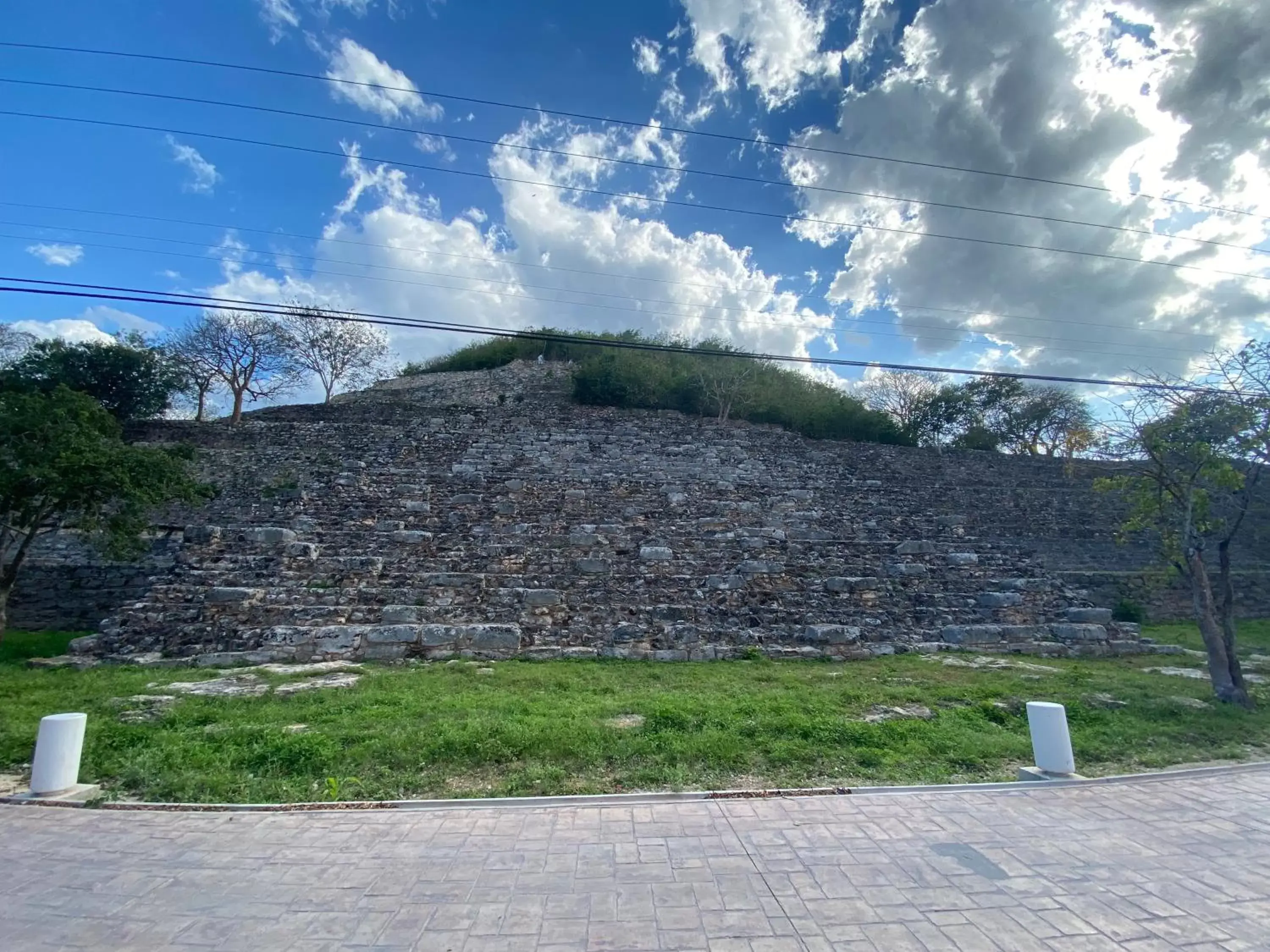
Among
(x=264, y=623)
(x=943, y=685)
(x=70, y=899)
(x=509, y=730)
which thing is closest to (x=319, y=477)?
(x=264, y=623)

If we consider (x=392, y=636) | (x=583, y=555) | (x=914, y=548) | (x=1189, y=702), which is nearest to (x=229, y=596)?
(x=392, y=636)

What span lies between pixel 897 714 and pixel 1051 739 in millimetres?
1726

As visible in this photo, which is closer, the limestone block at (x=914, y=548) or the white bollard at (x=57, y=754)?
the white bollard at (x=57, y=754)

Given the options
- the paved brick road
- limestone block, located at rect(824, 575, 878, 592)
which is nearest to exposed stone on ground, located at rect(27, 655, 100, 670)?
the paved brick road

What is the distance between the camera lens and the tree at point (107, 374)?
22.9 m

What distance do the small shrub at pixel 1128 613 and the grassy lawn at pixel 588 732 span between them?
655cm

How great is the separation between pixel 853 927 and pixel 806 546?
1125 cm

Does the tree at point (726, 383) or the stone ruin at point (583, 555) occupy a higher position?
the tree at point (726, 383)

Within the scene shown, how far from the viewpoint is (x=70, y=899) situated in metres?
3.45

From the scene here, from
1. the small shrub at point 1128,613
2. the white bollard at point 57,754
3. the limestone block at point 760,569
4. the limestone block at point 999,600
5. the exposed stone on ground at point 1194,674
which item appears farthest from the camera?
the small shrub at point 1128,613

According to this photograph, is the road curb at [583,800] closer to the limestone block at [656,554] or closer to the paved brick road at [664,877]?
the paved brick road at [664,877]

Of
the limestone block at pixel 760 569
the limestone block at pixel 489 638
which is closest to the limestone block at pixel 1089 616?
the limestone block at pixel 760 569

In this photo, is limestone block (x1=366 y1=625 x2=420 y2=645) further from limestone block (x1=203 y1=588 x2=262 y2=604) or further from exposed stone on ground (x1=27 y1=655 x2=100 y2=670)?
exposed stone on ground (x1=27 y1=655 x2=100 y2=670)

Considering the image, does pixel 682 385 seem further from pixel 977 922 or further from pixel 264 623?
pixel 977 922
